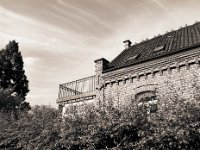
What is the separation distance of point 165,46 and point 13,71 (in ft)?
78.7

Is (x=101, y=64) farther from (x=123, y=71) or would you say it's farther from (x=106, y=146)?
(x=106, y=146)

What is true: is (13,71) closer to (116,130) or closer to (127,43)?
(127,43)

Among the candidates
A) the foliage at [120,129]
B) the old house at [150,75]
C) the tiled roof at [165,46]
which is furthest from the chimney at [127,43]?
the foliage at [120,129]

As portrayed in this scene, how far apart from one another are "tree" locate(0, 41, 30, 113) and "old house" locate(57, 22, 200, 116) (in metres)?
17.6

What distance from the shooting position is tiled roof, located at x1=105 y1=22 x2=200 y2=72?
40.4ft

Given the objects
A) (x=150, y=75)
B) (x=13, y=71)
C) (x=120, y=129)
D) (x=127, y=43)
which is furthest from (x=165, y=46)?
(x=13, y=71)

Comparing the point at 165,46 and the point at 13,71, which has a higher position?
the point at 13,71

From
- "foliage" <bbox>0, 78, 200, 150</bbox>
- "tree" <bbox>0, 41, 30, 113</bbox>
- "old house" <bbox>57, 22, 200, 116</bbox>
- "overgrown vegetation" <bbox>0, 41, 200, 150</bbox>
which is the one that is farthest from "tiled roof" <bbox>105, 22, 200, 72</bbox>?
"tree" <bbox>0, 41, 30, 113</bbox>

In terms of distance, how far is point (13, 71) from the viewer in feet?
105

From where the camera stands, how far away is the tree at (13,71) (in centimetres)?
3100

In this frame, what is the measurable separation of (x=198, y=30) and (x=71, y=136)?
34.2ft

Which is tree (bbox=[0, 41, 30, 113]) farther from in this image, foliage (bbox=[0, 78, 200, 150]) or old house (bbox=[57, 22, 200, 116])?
foliage (bbox=[0, 78, 200, 150])

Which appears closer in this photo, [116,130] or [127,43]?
[116,130]

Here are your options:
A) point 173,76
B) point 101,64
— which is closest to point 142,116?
point 173,76
